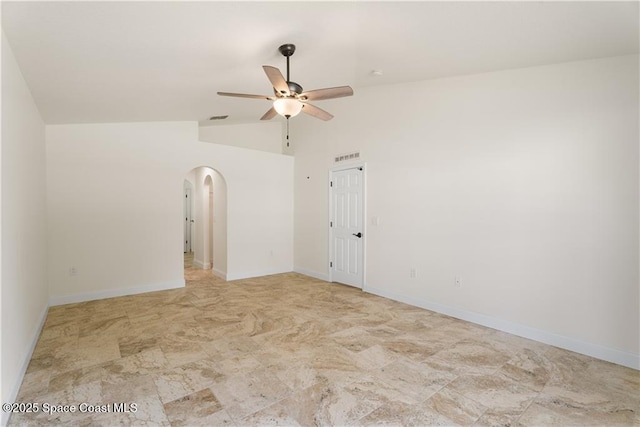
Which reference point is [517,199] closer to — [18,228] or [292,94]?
[292,94]

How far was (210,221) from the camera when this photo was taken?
276 inches

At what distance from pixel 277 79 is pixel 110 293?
4.26 m

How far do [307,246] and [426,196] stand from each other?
292cm

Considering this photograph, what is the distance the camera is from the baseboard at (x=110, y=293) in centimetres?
437

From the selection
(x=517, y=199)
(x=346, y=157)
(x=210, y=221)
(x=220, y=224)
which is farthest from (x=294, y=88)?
(x=210, y=221)

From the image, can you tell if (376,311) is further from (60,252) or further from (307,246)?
(60,252)

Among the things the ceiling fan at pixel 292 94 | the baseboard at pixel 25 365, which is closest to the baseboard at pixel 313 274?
the ceiling fan at pixel 292 94

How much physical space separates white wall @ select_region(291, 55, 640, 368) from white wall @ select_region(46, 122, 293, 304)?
2.75 m

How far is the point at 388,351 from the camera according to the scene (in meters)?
2.97

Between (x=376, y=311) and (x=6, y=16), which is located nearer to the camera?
(x=6, y=16)

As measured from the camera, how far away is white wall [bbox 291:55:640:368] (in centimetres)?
282

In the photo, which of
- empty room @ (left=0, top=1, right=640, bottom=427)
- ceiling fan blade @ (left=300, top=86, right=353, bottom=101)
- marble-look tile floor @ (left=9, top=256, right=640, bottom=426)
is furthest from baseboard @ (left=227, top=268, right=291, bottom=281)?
ceiling fan blade @ (left=300, top=86, right=353, bottom=101)

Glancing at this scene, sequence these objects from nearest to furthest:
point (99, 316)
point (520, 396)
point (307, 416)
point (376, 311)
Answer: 1. point (307, 416)
2. point (520, 396)
3. point (99, 316)
4. point (376, 311)

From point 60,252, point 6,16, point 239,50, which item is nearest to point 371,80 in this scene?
point 239,50
